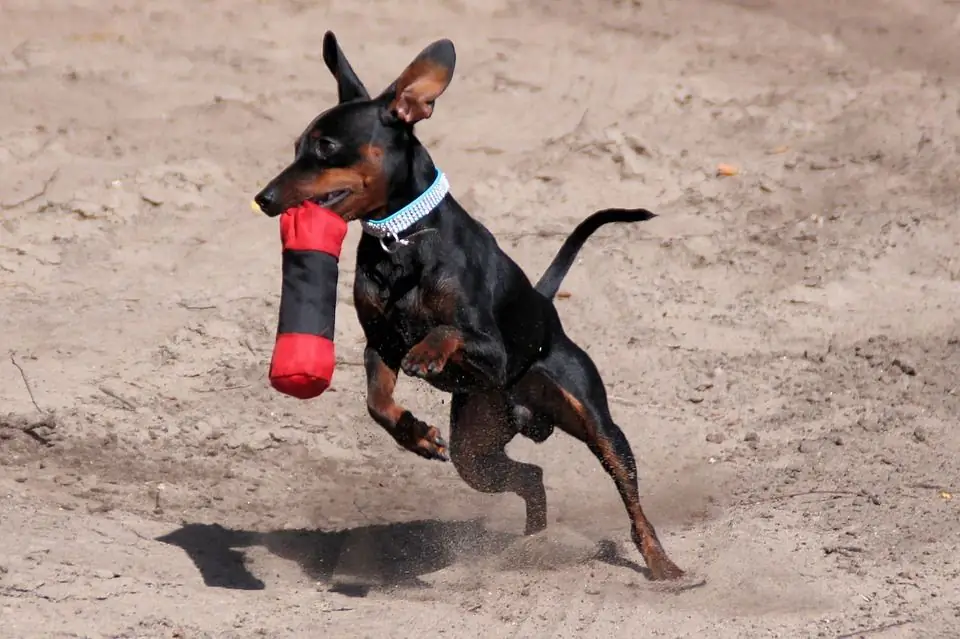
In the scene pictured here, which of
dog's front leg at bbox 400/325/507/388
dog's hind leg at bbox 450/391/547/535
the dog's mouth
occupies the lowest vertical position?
dog's hind leg at bbox 450/391/547/535

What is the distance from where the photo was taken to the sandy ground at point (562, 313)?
5125mm

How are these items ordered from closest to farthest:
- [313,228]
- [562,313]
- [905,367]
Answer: [313,228] → [905,367] → [562,313]

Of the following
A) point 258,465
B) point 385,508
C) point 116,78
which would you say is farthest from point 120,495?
point 116,78

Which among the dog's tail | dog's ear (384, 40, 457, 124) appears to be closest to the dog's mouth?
dog's ear (384, 40, 457, 124)

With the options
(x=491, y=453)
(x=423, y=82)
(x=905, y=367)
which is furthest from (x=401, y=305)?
(x=905, y=367)

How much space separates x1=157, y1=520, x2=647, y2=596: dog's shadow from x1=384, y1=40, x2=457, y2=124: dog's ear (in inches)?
71.9

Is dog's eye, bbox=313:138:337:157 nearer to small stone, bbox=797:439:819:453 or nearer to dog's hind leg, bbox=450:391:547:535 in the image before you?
dog's hind leg, bbox=450:391:547:535

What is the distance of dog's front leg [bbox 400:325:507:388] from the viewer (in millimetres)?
4680

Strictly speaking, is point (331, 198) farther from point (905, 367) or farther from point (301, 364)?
point (905, 367)

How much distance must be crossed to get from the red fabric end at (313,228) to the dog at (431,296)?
5cm

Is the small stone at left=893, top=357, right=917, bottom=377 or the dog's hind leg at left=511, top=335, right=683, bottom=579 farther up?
the dog's hind leg at left=511, top=335, right=683, bottom=579

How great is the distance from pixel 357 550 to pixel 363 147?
1928mm

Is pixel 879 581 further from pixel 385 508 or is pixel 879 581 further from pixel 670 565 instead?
pixel 385 508

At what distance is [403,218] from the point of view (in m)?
4.88
